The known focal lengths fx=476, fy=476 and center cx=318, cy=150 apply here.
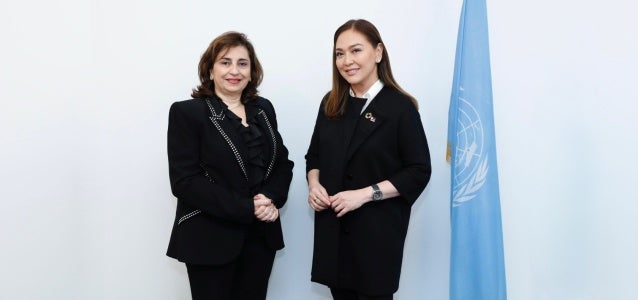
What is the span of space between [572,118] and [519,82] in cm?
34

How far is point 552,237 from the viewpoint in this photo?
267 cm

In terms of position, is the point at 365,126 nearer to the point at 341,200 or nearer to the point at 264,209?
the point at 341,200

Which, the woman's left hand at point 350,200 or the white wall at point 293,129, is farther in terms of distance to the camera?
the white wall at point 293,129

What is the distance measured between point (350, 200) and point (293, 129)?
3.27 ft

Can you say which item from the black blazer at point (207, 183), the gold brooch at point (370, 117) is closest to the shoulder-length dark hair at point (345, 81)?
the gold brooch at point (370, 117)

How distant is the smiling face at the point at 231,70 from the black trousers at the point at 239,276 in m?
0.67

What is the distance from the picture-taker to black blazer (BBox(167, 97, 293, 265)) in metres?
1.94

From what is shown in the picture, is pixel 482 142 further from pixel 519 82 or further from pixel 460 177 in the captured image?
pixel 519 82

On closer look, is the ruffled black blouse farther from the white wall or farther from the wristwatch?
the white wall

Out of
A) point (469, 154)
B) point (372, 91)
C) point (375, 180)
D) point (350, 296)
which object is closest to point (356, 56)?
point (372, 91)

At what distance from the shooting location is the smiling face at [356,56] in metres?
2.01

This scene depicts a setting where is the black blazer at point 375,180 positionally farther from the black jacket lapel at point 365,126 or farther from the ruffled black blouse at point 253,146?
the ruffled black blouse at point 253,146

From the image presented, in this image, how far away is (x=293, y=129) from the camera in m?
2.83

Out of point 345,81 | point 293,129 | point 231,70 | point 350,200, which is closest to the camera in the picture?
point 350,200
